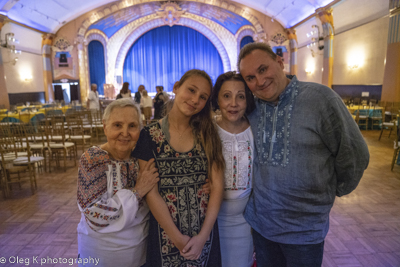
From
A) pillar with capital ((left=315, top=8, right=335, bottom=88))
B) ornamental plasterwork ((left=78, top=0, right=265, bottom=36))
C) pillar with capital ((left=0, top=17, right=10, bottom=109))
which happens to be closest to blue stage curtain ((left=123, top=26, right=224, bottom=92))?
ornamental plasterwork ((left=78, top=0, right=265, bottom=36))

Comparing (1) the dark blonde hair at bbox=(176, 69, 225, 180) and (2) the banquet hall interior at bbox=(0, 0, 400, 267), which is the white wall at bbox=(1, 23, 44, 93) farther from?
(1) the dark blonde hair at bbox=(176, 69, 225, 180)

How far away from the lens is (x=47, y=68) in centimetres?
1399

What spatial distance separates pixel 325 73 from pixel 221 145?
448 inches

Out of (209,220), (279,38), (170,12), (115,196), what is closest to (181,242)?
(209,220)

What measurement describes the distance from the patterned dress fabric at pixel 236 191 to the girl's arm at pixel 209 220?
122 mm

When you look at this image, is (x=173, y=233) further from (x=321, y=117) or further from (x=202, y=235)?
(x=321, y=117)

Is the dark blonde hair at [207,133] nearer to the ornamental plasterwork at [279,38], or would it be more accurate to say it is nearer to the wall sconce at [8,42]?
the wall sconce at [8,42]

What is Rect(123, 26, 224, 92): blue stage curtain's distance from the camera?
1777cm

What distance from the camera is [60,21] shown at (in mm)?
13594

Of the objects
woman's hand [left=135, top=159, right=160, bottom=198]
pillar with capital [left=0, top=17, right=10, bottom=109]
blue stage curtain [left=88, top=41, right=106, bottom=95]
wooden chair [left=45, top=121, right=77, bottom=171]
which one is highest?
blue stage curtain [left=88, top=41, right=106, bottom=95]

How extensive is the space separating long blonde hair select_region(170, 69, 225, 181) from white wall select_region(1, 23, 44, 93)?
13044 mm

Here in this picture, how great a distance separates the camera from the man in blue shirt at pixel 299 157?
1.19m

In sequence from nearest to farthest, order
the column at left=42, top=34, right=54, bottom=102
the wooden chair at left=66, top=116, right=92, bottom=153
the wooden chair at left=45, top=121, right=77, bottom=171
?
the wooden chair at left=45, top=121, right=77, bottom=171 → the wooden chair at left=66, top=116, right=92, bottom=153 → the column at left=42, top=34, right=54, bottom=102

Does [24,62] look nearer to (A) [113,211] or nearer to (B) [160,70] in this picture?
(B) [160,70]
